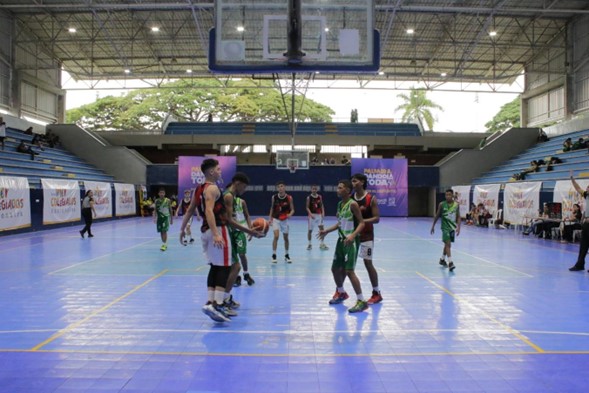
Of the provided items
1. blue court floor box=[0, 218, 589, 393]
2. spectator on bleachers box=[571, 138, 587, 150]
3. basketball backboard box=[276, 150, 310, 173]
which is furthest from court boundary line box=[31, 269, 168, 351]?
spectator on bleachers box=[571, 138, 587, 150]

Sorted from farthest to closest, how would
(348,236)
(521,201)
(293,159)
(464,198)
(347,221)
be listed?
1. (293,159)
2. (464,198)
3. (521,201)
4. (347,221)
5. (348,236)

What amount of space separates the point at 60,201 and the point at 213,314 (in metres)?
18.4

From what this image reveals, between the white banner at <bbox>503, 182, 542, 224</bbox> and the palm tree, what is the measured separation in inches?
967

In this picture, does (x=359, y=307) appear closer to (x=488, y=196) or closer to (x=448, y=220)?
(x=448, y=220)

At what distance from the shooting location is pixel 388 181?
32.7 metres

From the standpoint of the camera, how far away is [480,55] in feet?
109

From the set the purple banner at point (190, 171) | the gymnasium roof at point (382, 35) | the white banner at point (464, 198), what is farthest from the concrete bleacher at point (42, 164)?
the white banner at point (464, 198)

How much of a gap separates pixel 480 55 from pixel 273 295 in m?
31.2

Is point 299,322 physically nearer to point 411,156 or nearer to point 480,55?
point 480,55

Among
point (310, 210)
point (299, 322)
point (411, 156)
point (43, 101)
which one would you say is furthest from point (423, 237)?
point (43, 101)

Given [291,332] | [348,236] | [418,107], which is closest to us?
[291,332]

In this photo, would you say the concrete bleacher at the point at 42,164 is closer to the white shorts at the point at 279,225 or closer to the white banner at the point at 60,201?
the white banner at the point at 60,201

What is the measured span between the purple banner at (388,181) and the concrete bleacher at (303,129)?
20.2 feet

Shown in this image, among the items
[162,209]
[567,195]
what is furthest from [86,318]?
[567,195]
